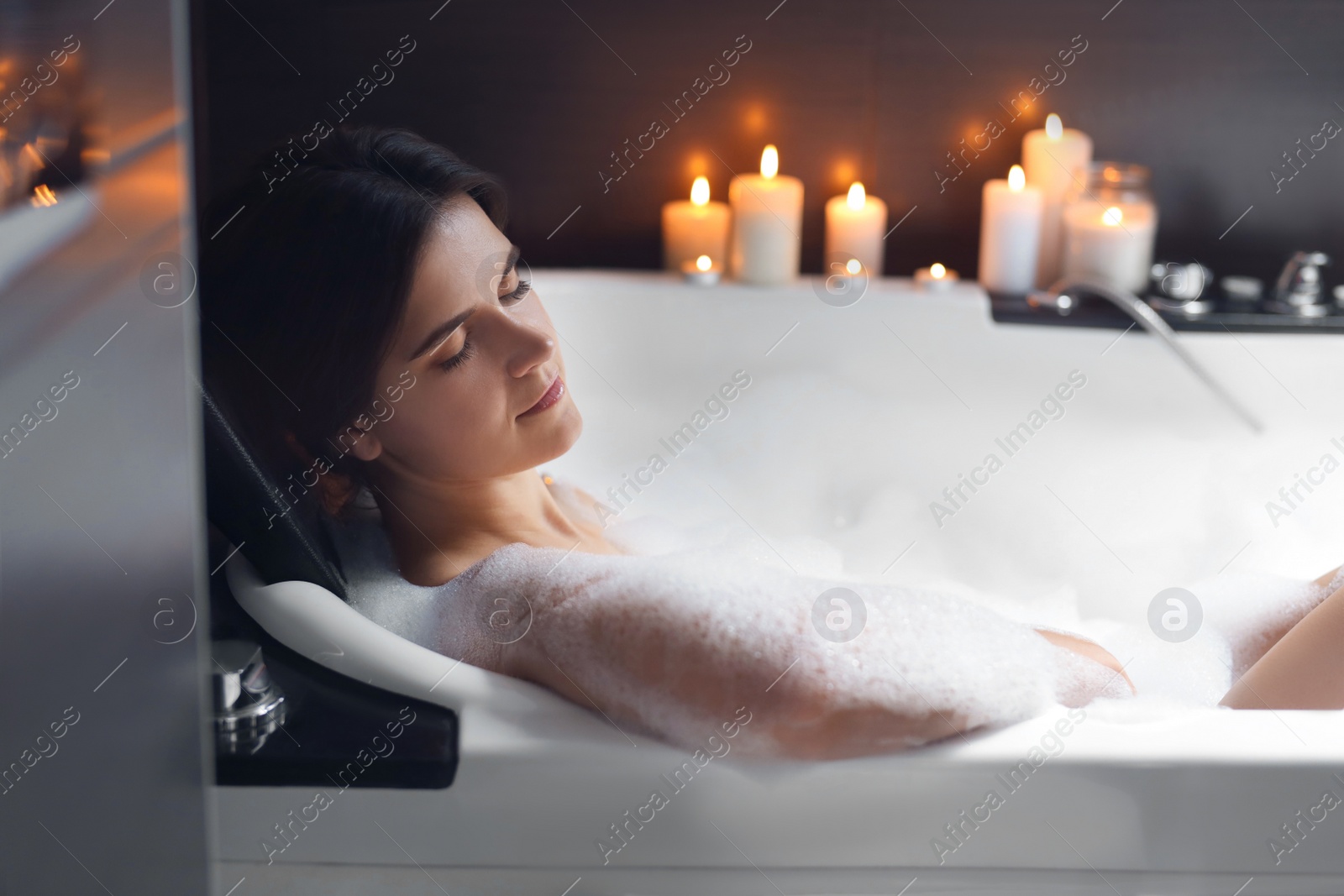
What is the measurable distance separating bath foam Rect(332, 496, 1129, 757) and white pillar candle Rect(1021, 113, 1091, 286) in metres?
1.02

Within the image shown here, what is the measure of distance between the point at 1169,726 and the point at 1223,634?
0.47m

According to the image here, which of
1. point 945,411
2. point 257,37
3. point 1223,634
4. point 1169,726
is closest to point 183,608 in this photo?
point 1169,726

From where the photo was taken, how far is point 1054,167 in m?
1.70

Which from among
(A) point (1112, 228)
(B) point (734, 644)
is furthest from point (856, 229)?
(B) point (734, 644)

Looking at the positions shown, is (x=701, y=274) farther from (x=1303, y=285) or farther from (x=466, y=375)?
(x=1303, y=285)

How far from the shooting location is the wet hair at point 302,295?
2.82ft

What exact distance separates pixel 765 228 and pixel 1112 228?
1.71 feet

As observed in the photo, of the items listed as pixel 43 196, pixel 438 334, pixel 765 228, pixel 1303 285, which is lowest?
pixel 1303 285

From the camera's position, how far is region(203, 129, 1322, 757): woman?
737 mm

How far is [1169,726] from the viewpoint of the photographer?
749 mm

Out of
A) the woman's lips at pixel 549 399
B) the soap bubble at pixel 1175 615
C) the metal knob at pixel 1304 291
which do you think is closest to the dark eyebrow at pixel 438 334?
the woman's lips at pixel 549 399

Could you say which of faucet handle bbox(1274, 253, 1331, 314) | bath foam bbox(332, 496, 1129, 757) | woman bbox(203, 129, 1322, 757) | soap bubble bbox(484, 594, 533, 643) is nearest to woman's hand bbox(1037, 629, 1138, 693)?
woman bbox(203, 129, 1322, 757)

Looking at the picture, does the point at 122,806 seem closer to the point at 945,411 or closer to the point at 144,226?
the point at 144,226

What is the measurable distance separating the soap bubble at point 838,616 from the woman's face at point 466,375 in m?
0.34
